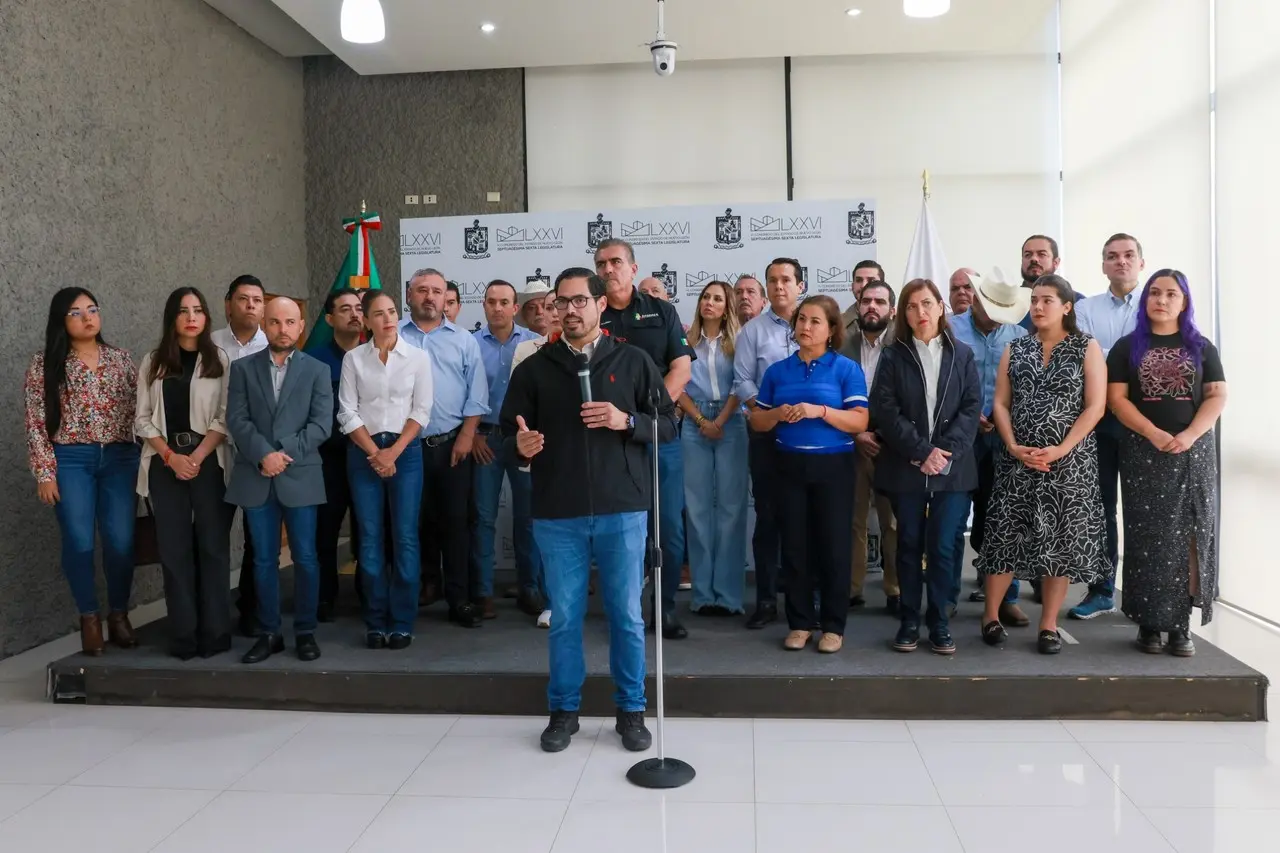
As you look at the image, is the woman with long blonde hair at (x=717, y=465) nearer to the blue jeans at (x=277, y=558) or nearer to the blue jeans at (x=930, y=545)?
Answer: the blue jeans at (x=930, y=545)

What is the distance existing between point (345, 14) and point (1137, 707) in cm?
410

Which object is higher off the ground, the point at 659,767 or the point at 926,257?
the point at 926,257

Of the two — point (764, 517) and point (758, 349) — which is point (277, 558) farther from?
point (758, 349)

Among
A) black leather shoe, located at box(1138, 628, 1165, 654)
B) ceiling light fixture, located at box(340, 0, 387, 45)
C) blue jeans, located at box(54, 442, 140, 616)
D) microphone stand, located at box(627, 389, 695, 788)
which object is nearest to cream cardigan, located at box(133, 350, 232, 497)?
blue jeans, located at box(54, 442, 140, 616)

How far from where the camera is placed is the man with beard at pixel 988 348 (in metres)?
4.29

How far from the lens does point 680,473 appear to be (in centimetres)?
432

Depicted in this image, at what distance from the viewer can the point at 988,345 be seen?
4504 mm

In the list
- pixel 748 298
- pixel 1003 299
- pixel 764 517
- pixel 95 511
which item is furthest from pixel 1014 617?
pixel 95 511

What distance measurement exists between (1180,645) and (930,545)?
1002mm

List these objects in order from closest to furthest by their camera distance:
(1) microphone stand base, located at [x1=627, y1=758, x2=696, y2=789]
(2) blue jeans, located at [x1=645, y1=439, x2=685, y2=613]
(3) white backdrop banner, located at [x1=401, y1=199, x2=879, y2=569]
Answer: (1) microphone stand base, located at [x1=627, y1=758, x2=696, y2=789], (2) blue jeans, located at [x1=645, y1=439, x2=685, y2=613], (3) white backdrop banner, located at [x1=401, y1=199, x2=879, y2=569]

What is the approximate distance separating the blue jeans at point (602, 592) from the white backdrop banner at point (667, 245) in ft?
8.46

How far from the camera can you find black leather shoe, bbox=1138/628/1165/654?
3.80m

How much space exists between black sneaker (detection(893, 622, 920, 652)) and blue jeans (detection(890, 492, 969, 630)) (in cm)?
2

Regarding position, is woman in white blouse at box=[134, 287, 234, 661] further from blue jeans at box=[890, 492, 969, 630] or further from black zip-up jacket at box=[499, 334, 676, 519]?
blue jeans at box=[890, 492, 969, 630]
